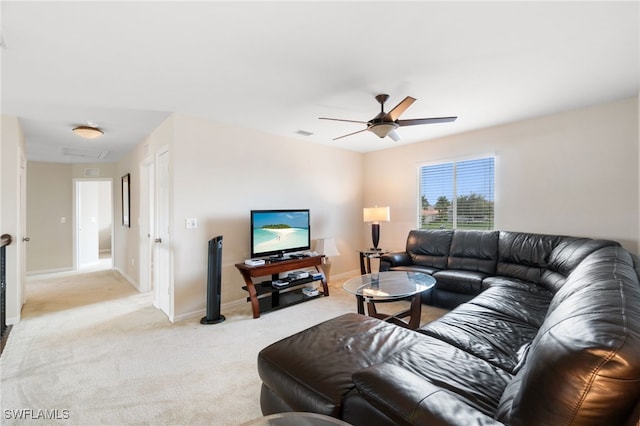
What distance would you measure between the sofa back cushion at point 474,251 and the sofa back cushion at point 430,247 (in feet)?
0.30

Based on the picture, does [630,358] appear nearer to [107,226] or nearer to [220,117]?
A: [220,117]

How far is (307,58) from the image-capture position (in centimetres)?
211

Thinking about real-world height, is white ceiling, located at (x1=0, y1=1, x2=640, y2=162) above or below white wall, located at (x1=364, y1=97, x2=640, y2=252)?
above

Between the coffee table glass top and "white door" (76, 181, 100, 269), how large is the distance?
6253 millimetres

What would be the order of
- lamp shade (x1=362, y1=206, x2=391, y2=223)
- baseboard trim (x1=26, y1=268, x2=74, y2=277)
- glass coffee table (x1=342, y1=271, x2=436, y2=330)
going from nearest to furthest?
glass coffee table (x1=342, y1=271, x2=436, y2=330), lamp shade (x1=362, y1=206, x2=391, y2=223), baseboard trim (x1=26, y1=268, x2=74, y2=277)

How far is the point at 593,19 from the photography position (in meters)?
1.72

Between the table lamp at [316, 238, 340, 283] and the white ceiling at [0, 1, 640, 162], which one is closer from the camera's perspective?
the white ceiling at [0, 1, 640, 162]

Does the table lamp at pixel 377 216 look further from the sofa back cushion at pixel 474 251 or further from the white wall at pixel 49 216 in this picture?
the white wall at pixel 49 216

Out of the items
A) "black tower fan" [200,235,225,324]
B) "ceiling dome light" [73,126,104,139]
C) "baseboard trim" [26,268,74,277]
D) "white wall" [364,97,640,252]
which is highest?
"ceiling dome light" [73,126,104,139]

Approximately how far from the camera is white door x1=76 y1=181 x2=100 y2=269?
6.08 m

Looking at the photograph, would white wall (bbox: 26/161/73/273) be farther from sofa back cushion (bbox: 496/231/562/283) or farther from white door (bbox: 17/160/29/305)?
sofa back cushion (bbox: 496/231/562/283)

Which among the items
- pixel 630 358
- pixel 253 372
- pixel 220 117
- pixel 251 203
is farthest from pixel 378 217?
pixel 630 358

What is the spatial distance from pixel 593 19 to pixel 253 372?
326cm

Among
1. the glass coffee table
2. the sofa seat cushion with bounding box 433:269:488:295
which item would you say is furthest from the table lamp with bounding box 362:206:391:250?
the glass coffee table
